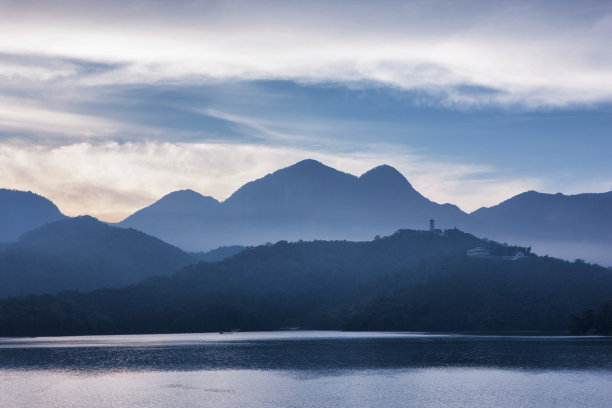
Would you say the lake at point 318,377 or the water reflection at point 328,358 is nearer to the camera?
the lake at point 318,377

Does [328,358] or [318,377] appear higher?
[318,377]

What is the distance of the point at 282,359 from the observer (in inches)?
6462

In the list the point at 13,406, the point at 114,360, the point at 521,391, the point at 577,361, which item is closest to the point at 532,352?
the point at 577,361

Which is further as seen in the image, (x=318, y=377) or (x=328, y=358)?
(x=328, y=358)

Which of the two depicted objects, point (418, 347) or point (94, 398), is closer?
point (94, 398)

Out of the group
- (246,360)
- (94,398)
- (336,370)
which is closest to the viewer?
(94,398)

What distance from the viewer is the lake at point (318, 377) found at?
98.9 metres

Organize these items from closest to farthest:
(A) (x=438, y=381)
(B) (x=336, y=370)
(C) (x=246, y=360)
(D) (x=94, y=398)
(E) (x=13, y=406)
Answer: (E) (x=13, y=406)
(D) (x=94, y=398)
(A) (x=438, y=381)
(B) (x=336, y=370)
(C) (x=246, y=360)

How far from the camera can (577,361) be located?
144 metres

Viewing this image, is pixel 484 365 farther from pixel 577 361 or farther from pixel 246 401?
pixel 246 401

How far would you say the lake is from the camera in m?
98.9

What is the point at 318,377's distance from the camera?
410 feet

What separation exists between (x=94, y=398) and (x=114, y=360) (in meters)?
62.5

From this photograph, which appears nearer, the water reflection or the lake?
the lake
